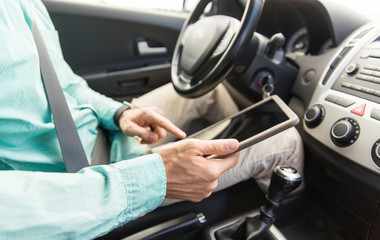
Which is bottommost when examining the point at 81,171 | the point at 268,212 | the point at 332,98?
the point at 268,212

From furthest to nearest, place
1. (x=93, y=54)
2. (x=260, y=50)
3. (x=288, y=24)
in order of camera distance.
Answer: (x=93, y=54), (x=288, y=24), (x=260, y=50)

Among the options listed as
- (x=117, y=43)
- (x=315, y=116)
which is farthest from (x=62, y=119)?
(x=117, y=43)

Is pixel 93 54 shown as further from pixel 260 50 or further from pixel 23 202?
pixel 23 202

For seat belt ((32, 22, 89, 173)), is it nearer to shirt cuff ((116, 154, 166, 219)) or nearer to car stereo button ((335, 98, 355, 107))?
shirt cuff ((116, 154, 166, 219))

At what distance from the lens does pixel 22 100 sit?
443mm

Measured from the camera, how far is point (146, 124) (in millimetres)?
685

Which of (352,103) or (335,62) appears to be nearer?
(352,103)

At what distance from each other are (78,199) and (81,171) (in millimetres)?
63

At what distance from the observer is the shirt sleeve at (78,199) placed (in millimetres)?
294

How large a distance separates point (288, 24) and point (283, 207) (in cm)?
73

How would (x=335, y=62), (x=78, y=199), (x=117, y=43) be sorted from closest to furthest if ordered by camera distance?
(x=78, y=199), (x=335, y=62), (x=117, y=43)

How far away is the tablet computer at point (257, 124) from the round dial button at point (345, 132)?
0.13 meters

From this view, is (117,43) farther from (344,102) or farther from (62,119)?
(344,102)

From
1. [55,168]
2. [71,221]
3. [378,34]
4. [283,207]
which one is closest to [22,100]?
[55,168]
